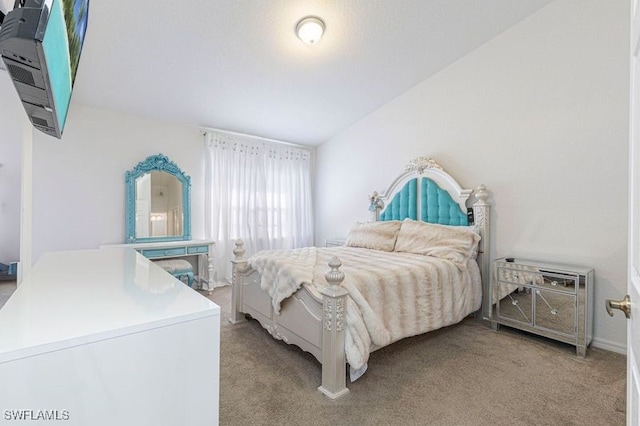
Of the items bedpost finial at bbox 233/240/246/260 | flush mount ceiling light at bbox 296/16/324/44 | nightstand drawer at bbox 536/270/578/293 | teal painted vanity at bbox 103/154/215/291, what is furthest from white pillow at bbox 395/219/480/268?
teal painted vanity at bbox 103/154/215/291

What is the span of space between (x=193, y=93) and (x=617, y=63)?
4.00m

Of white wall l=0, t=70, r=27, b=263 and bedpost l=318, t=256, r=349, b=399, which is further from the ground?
white wall l=0, t=70, r=27, b=263

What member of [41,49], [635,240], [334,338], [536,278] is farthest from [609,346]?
[41,49]

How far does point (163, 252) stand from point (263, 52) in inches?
103

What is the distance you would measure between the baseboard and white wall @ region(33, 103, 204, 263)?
499cm

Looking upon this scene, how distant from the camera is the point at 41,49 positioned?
2.56 ft

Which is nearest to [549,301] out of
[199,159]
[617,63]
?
[617,63]

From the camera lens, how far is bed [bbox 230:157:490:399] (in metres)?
1.82

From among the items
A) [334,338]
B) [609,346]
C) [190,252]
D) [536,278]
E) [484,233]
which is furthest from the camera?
[190,252]

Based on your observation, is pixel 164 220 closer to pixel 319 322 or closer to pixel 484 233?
pixel 319 322

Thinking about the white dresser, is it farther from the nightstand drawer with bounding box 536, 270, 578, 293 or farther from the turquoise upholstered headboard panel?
the turquoise upholstered headboard panel

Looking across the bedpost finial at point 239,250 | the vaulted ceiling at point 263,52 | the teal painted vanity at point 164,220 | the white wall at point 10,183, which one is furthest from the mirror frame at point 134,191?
the white wall at point 10,183

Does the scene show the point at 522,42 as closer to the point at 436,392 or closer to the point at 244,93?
the point at 244,93

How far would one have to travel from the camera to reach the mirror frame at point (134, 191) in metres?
3.75
